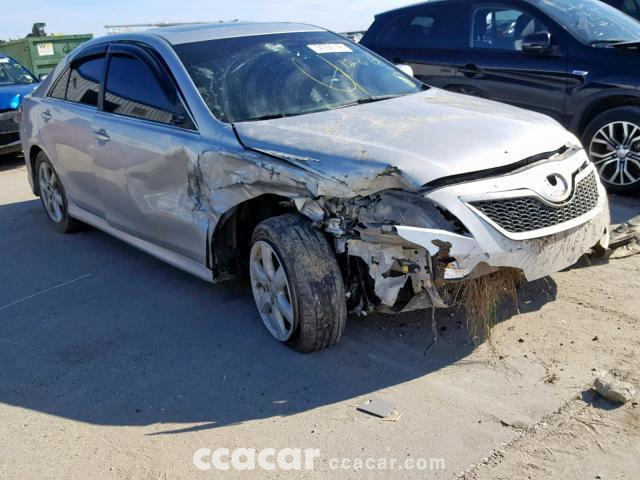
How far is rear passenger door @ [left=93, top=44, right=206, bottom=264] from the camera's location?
4.41m

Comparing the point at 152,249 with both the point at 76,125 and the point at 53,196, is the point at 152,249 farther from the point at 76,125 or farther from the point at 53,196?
the point at 53,196

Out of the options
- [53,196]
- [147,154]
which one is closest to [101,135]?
[147,154]

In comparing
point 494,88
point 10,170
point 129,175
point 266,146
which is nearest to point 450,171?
point 266,146

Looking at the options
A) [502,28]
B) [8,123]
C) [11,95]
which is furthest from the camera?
[11,95]

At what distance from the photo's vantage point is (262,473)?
9.78 ft

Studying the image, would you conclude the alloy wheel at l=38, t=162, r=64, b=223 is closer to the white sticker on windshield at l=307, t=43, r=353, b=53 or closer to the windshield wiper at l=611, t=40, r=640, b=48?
the white sticker on windshield at l=307, t=43, r=353, b=53

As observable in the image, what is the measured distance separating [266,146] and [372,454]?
1.76m

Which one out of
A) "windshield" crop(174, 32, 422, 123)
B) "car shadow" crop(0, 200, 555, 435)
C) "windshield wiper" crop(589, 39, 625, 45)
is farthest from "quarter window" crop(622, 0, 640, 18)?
"car shadow" crop(0, 200, 555, 435)

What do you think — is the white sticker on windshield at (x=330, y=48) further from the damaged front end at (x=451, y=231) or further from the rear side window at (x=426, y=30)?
the rear side window at (x=426, y=30)

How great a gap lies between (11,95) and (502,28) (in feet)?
23.8

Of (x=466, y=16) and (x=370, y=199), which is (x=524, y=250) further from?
(x=466, y=16)

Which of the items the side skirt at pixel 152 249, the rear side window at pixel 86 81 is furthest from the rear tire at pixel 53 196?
the rear side window at pixel 86 81

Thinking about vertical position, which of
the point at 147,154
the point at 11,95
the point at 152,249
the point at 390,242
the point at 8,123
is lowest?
the point at 152,249

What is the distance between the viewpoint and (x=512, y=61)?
7.20 m
